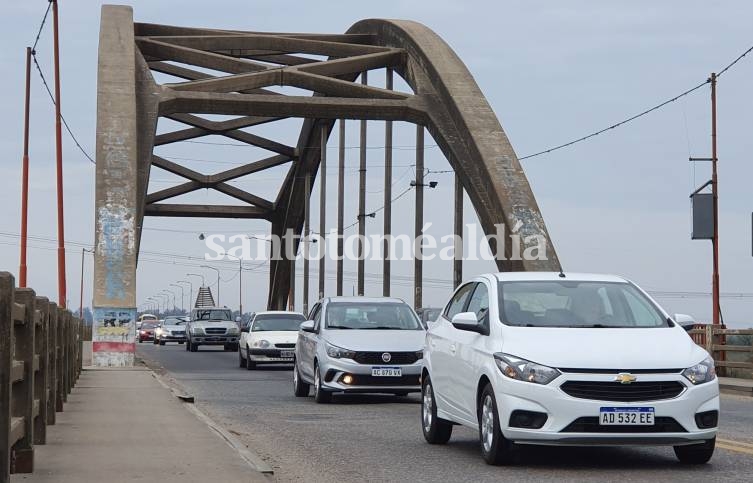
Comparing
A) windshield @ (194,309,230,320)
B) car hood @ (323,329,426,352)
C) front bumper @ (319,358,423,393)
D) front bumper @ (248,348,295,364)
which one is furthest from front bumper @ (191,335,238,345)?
front bumper @ (319,358,423,393)

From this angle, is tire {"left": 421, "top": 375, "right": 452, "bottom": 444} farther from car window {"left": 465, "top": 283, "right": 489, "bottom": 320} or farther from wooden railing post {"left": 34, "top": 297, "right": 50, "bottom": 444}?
wooden railing post {"left": 34, "top": 297, "right": 50, "bottom": 444}

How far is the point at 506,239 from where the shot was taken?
33906mm

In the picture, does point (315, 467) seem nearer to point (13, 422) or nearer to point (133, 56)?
point (13, 422)

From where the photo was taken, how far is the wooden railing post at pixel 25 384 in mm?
8078

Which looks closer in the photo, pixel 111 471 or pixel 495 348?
pixel 111 471

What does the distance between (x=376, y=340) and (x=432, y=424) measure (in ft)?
21.6

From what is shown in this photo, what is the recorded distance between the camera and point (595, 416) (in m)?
9.44

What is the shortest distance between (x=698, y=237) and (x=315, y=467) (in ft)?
82.7

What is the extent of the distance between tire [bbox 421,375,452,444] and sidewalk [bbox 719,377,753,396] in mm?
12202

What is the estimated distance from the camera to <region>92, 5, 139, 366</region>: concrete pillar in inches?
1139

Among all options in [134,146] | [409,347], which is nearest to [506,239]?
[134,146]

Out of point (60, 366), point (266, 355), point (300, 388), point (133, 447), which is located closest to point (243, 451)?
point (133, 447)

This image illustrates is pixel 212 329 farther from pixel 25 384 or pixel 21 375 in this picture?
pixel 21 375

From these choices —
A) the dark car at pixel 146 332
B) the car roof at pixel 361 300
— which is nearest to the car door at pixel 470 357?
the car roof at pixel 361 300
